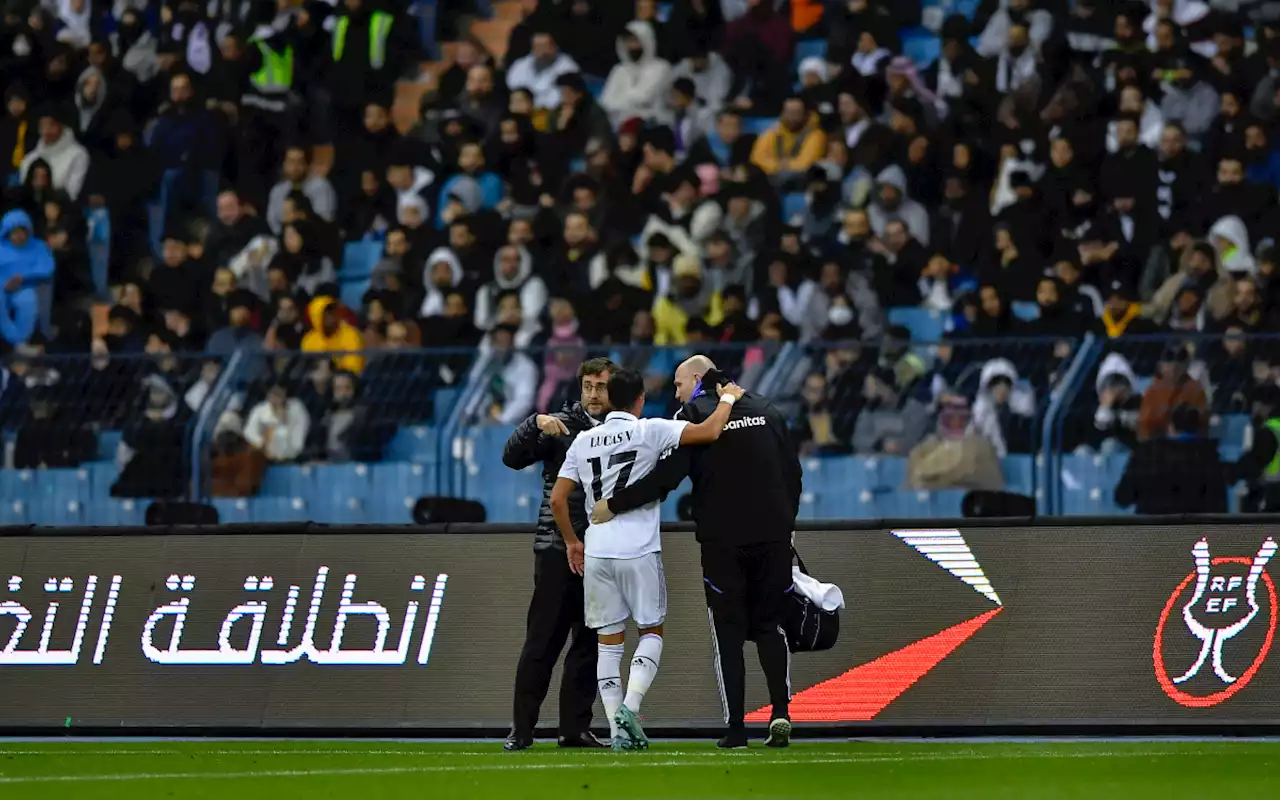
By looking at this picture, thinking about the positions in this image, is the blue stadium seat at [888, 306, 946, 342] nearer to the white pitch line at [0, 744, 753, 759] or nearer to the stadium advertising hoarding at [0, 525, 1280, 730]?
the stadium advertising hoarding at [0, 525, 1280, 730]

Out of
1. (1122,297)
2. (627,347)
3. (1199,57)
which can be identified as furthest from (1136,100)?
(627,347)

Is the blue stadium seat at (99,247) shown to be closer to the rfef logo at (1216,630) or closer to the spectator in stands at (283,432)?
the spectator in stands at (283,432)

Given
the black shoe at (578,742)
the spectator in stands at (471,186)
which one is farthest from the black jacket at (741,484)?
the spectator in stands at (471,186)

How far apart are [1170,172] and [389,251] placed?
22.3 ft

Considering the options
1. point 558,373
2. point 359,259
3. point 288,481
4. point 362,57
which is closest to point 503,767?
point 558,373

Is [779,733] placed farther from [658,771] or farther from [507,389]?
[507,389]

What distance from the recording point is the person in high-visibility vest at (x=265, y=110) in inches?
930

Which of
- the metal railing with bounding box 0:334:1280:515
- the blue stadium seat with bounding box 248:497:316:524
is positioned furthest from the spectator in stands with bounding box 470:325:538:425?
the blue stadium seat with bounding box 248:497:316:524

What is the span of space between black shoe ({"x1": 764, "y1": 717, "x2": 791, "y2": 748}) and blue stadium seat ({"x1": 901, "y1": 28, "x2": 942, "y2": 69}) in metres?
10.4

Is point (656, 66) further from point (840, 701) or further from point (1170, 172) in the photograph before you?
point (840, 701)

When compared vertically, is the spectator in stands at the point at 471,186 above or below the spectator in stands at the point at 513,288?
above

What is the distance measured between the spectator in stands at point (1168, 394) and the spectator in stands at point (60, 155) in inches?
493

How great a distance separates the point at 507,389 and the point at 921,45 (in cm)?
782

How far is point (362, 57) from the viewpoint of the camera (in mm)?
24359
